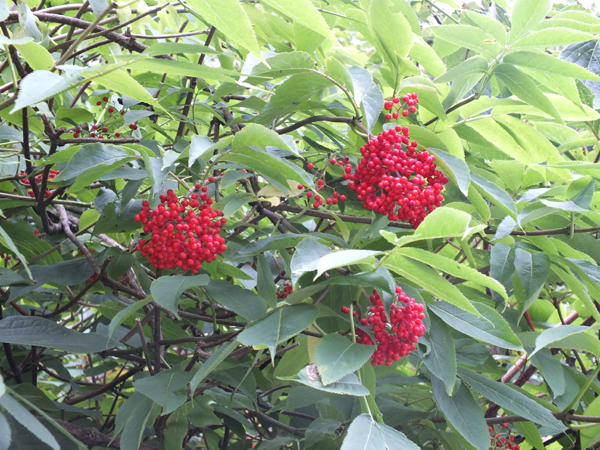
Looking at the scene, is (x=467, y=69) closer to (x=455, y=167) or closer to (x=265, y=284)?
(x=455, y=167)

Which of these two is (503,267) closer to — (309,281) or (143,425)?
(309,281)

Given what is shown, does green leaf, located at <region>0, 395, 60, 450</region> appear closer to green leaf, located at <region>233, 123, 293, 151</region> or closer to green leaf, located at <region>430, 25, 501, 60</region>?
green leaf, located at <region>233, 123, 293, 151</region>

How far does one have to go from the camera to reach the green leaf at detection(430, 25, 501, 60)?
1.34m

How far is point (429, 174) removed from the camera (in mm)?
1384

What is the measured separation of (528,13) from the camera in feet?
4.27

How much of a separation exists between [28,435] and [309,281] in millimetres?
752

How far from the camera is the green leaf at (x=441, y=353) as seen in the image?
1144mm

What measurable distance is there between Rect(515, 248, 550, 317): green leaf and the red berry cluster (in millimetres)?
316

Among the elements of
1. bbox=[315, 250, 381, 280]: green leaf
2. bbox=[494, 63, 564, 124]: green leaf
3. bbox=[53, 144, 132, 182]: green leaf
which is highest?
bbox=[494, 63, 564, 124]: green leaf

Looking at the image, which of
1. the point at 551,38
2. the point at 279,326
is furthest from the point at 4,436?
the point at 551,38

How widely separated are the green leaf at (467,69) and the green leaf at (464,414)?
0.78 meters

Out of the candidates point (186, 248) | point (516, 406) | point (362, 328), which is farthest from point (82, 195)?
point (516, 406)

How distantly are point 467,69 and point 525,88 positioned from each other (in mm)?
165

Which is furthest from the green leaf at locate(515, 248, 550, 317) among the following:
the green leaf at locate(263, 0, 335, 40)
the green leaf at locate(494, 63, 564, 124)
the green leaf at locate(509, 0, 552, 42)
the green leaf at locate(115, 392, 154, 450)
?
the green leaf at locate(115, 392, 154, 450)
